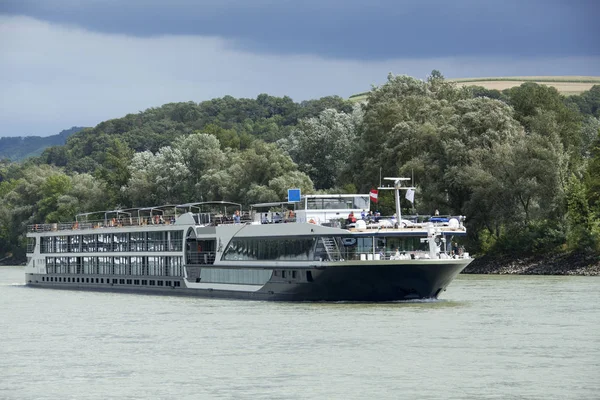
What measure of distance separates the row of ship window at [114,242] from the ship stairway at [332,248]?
15186mm

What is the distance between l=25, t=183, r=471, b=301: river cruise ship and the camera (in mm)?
51438

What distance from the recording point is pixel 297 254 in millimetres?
53781

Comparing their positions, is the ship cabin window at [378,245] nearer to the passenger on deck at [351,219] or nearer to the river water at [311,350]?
the passenger on deck at [351,219]

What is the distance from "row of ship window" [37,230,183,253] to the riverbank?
1132 inches

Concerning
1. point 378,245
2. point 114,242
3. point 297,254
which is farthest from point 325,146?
point 378,245

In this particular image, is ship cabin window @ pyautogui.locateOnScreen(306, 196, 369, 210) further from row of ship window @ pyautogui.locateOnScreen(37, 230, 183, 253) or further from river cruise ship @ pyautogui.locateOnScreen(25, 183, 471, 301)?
row of ship window @ pyautogui.locateOnScreen(37, 230, 183, 253)

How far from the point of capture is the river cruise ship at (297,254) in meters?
51.4

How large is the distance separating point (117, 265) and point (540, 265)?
31.5 meters

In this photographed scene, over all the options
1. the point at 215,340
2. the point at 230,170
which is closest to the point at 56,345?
the point at 215,340

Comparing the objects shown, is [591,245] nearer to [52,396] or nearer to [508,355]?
[508,355]

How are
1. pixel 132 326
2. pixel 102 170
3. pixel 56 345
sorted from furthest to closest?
pixel 102 170
pixel 132 326
pixel 56 345

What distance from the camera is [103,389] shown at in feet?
103

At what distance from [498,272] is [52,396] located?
57.7 m

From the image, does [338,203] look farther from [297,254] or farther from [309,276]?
[309,276]
